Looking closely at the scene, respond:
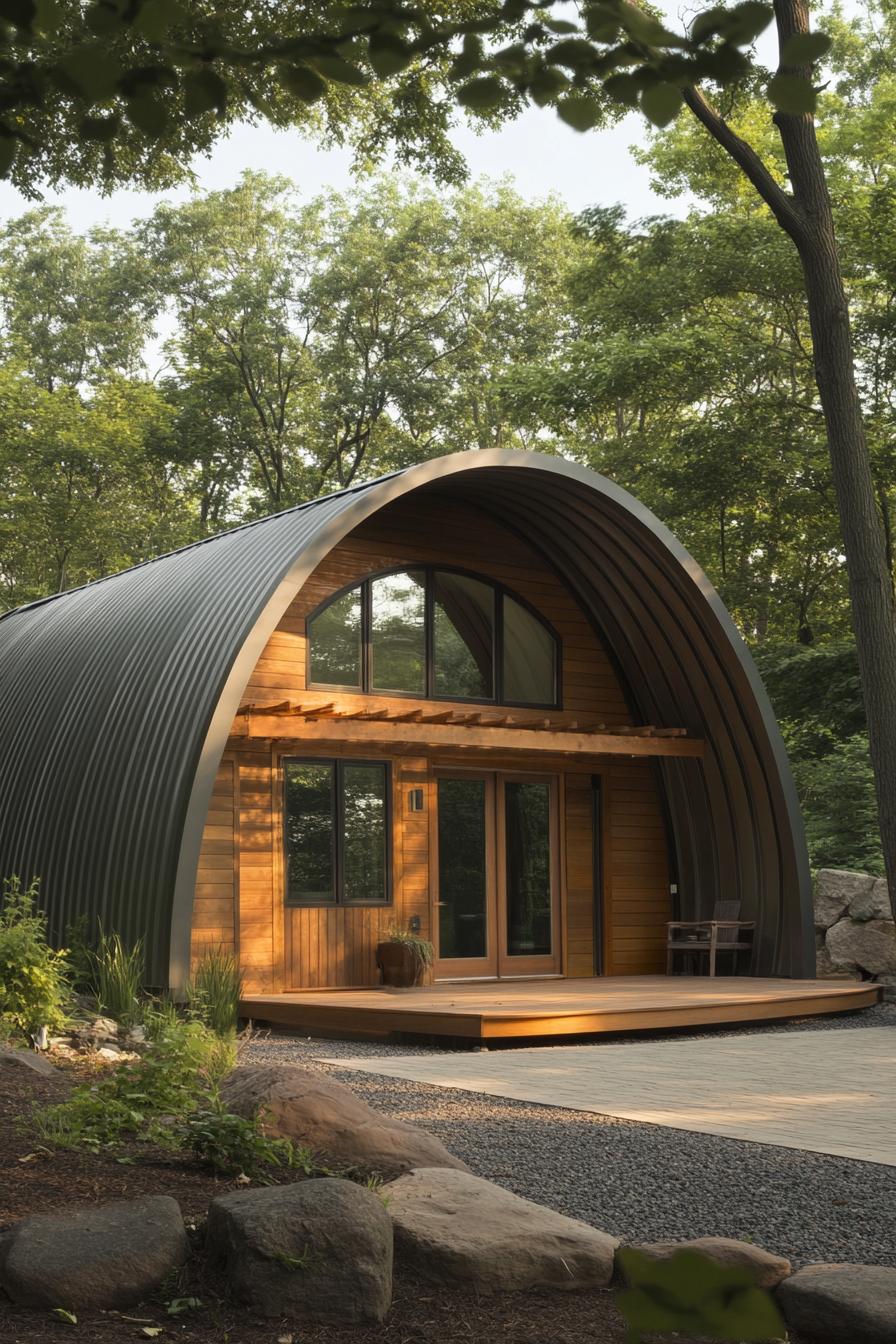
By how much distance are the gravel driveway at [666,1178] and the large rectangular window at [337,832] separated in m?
5.83

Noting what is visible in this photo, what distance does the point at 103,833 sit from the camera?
1207cm

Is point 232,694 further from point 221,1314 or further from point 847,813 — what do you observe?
point 847,813

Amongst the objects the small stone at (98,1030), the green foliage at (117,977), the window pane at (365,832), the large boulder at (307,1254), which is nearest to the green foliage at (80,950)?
the green foliage at (117,977)

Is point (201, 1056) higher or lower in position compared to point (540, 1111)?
higher

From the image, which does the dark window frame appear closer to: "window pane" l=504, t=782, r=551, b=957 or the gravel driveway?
"window pane" l=504, t=782, r=551, b=957

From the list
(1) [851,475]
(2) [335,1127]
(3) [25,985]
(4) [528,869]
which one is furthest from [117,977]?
(1) [851,475]

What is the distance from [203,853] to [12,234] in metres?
27.4

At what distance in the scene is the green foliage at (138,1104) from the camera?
5.31m

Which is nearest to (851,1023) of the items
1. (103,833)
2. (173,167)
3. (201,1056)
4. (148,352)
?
(103,833)

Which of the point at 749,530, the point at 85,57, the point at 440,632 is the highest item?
the point at 749,530

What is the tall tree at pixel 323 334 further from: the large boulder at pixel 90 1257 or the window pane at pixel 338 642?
the large boulder at pixel 90 1257

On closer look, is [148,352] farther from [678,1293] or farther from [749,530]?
[678,1293]

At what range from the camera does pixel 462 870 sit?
14.8 metres

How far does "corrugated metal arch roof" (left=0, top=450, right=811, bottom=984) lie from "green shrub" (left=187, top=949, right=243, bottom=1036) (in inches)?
A: 11.6
